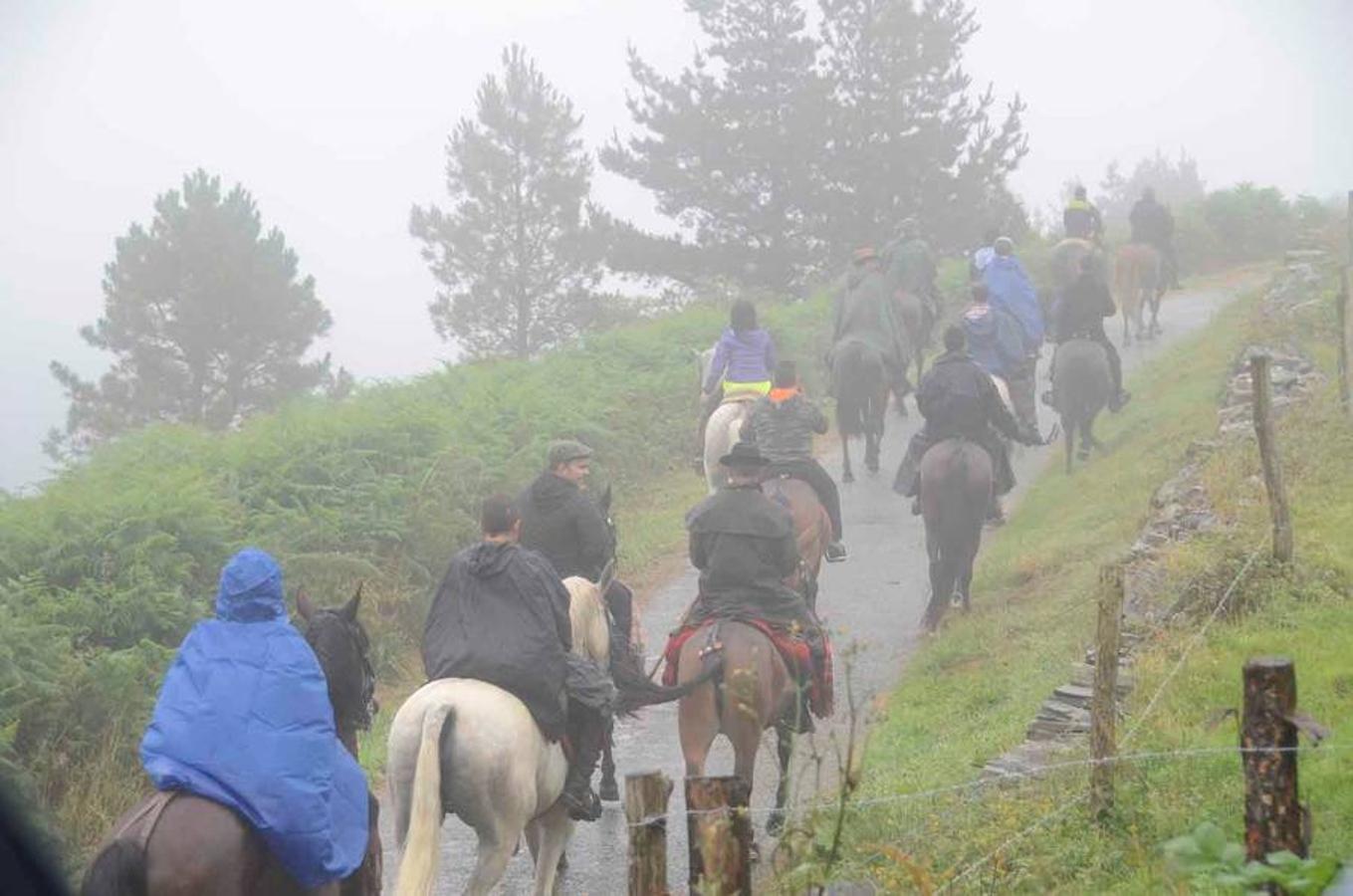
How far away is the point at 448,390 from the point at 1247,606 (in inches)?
459

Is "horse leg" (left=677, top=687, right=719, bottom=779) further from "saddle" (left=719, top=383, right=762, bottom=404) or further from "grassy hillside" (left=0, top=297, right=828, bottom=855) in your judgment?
"saddle" (left=719, top=383, right=762, bottom=404)

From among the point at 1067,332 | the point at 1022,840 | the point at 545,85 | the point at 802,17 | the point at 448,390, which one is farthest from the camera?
the point at 545,85

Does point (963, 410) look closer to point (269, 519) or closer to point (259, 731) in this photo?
point (269, 519)

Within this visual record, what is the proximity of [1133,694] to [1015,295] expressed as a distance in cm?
1028

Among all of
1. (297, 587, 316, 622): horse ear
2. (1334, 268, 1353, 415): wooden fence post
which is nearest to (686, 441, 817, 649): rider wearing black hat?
(297, 587, 316, 622): horse ear

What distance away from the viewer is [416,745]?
703 cm

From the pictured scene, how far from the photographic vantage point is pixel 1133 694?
28.4 feet

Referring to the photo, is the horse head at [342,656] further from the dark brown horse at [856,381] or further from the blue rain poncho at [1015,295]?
the blue rain poncho at [1015,295]

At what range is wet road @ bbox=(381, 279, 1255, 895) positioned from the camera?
351 inches

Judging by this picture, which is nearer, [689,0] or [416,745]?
[416,745]

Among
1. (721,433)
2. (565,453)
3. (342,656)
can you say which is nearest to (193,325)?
(721,433)

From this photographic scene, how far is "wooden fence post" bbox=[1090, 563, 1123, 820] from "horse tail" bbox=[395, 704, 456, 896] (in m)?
2.95

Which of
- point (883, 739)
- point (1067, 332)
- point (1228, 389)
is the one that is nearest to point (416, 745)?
point (883, 739)

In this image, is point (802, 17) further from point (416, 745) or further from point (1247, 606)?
point (416, 745)
